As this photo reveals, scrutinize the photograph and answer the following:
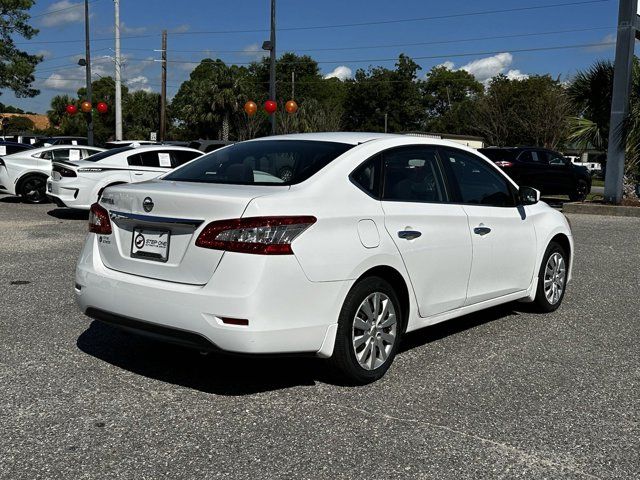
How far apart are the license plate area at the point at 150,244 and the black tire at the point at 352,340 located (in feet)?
3.61

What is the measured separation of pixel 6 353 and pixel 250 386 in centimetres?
185

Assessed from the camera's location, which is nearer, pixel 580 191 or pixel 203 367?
pixel 203 367

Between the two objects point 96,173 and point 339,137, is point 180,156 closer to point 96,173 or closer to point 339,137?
point 96,173

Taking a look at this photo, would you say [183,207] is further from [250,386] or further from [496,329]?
[496,329]

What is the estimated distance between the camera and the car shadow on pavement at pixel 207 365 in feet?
14.6

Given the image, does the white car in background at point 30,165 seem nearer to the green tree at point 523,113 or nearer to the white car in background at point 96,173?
the white car in background at point 96,173

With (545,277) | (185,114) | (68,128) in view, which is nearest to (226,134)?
(185,114)

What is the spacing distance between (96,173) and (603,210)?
11.8m

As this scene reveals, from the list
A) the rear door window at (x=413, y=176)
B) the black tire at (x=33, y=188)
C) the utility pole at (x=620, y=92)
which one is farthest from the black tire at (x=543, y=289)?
the black tire at (x=33, y=188)

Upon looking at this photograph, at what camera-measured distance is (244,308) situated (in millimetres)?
3797

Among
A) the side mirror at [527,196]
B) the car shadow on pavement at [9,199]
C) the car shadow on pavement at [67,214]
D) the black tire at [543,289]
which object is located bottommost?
the car shadow on pavement at [67,214]

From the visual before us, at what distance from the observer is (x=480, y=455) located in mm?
3492

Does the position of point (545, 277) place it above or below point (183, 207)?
below

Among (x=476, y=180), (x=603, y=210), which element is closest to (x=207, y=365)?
(x=476, y=180)
